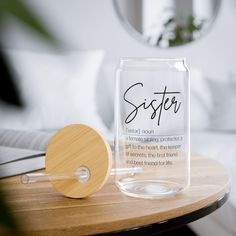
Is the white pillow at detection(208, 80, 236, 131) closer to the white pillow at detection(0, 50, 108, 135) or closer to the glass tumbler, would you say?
the white pillow at detection(0, 50, 108, 135)

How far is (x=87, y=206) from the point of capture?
82cm

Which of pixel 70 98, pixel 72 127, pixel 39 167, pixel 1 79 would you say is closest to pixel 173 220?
pixel 72 127

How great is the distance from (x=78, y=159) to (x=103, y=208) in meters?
0.11

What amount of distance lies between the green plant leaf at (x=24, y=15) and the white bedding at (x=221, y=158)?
146 centimetres

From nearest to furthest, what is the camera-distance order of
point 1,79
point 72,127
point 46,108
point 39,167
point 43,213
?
point 1,79 → point 43,213 → point 72,127 → point 39,167 → point 46,108

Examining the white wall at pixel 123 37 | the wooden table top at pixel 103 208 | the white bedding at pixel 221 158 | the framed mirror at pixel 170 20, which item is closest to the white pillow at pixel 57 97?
the white wall at pixel 123 37

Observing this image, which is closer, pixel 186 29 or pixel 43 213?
pixel 43 213

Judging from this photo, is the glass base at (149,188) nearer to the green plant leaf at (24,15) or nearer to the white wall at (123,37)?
the green plant leaf at (24,15)

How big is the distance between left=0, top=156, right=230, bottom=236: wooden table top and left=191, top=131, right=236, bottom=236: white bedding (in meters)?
0.59

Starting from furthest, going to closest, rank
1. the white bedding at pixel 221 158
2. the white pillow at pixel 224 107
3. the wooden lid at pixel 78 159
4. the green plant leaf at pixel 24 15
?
1. the white pillow at pixel 224 107
2. the white bedding at pixel 221 158
3. the wooden lid at pixel 78 159
4. the green plant leaf at pixel 24 15

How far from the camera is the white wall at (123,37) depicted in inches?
114

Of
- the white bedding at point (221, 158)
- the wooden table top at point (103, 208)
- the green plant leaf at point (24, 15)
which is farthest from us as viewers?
the white bedding at point (221, 158)

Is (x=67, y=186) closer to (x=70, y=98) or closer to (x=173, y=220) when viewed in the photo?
(x=173, y=220)

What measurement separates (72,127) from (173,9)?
2.38 meters
